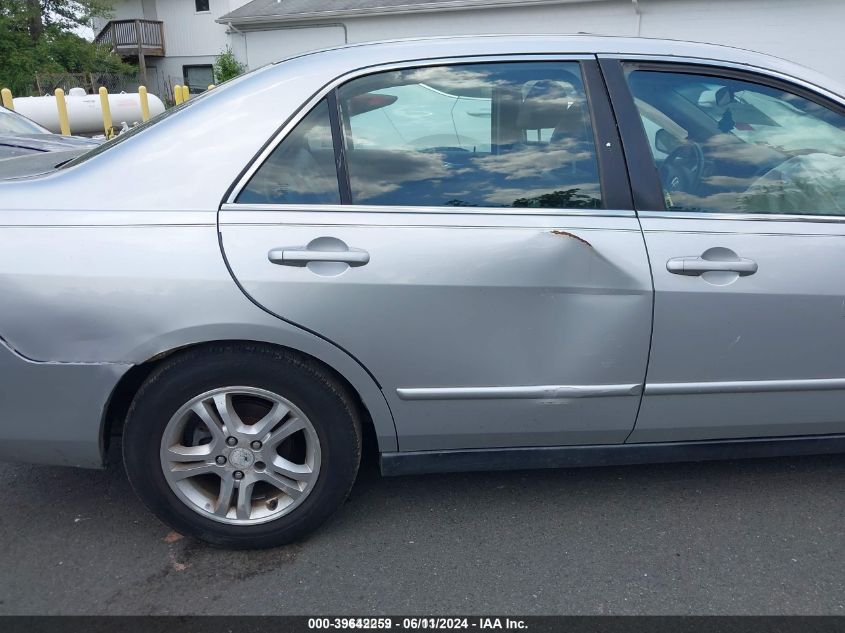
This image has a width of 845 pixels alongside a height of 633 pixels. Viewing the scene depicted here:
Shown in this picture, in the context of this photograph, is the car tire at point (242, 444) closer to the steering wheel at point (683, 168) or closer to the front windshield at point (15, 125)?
the steering wheel at point (683, 168)

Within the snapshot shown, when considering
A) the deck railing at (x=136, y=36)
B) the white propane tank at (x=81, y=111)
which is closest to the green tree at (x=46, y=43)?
the deck railing at (x=136, y=36)

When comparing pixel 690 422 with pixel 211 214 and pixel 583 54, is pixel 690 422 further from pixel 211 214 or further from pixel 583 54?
pixel 211 214

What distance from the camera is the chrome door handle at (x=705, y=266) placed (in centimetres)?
245

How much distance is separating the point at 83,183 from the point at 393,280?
107 centimetres

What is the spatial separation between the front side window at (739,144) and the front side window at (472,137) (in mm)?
274

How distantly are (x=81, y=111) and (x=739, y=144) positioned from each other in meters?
18.4

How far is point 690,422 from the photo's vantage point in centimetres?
265

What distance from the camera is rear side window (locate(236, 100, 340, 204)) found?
7.98 ft

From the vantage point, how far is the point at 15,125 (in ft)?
24.6

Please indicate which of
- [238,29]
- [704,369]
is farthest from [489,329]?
[238,29]

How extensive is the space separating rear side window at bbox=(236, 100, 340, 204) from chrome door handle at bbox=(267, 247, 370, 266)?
19 cm
